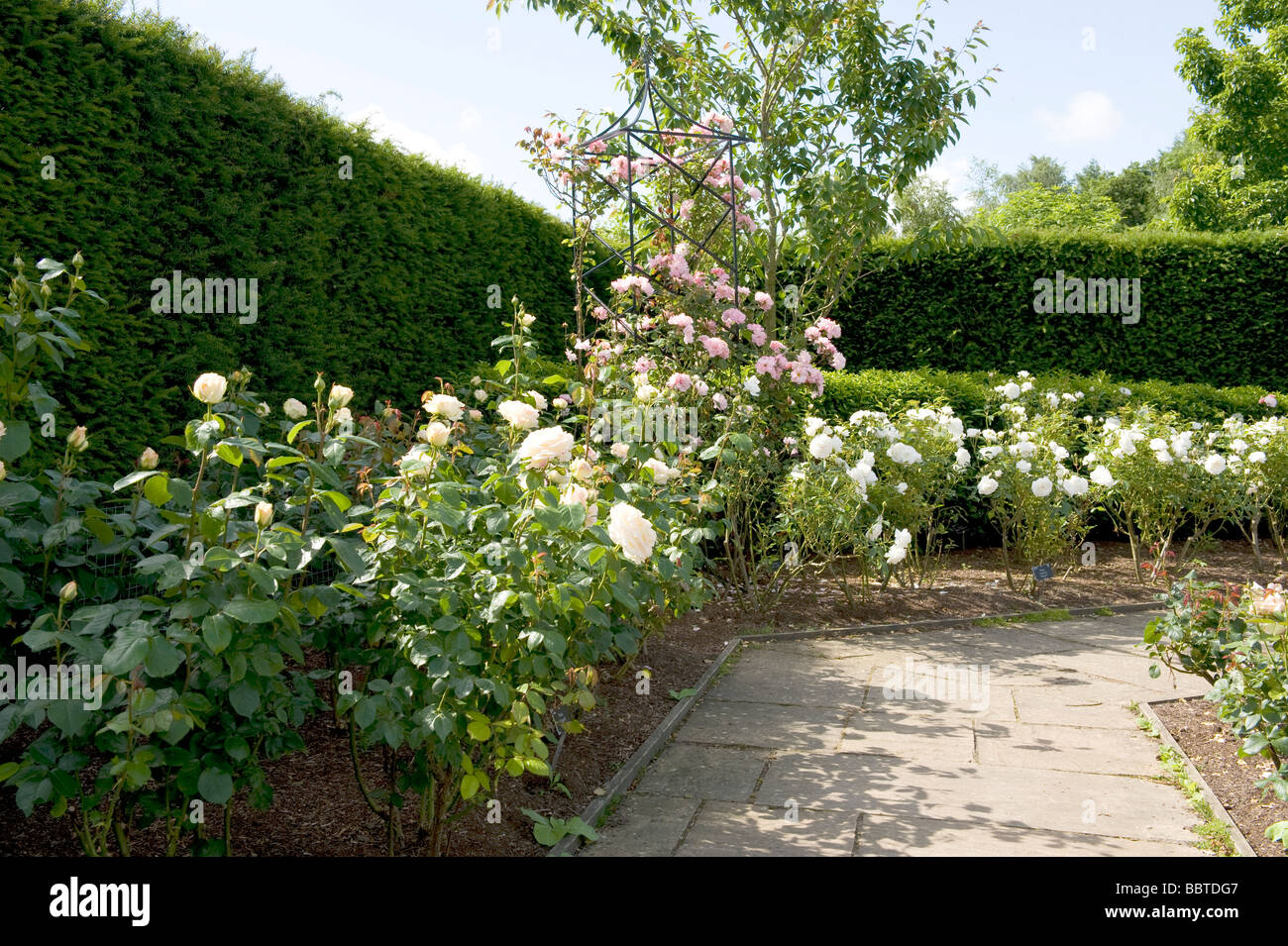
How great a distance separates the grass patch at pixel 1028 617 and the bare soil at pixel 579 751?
85mm

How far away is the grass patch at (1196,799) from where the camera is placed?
2.87 meters

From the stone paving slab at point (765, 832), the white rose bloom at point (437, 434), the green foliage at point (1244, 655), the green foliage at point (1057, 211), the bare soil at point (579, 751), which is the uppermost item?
the green foliage at point (1057, 211)

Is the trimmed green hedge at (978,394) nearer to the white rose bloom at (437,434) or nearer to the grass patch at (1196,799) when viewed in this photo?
the grass patch at (1196,799)

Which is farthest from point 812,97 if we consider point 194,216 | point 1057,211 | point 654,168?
point 1057,211

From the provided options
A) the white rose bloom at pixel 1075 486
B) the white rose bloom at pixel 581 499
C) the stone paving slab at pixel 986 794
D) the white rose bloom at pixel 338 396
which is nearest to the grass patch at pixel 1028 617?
the white rose bloom at pixel 1075 486

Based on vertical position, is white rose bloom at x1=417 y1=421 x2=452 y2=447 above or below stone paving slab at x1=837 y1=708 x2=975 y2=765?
above

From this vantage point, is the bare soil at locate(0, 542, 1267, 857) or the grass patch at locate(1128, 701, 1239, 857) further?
the grass patch at locate(1128, 701, 1239, 857)

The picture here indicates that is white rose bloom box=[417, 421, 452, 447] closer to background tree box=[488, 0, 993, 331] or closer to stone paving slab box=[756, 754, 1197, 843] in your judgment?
stone paving slab box=[756, 754, 1197, 843]

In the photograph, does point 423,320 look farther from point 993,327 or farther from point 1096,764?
point 993,327

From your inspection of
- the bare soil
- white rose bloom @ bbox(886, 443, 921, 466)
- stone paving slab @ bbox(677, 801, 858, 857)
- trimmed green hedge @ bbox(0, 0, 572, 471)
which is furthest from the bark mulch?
trimmed green hedge @ bbox(0, 0, 572, 471)

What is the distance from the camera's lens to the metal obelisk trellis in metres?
6.48

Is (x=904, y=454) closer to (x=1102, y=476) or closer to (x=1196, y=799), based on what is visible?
(x=1102, y=476)

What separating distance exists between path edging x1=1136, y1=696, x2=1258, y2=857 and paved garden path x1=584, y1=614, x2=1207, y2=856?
75 mm
